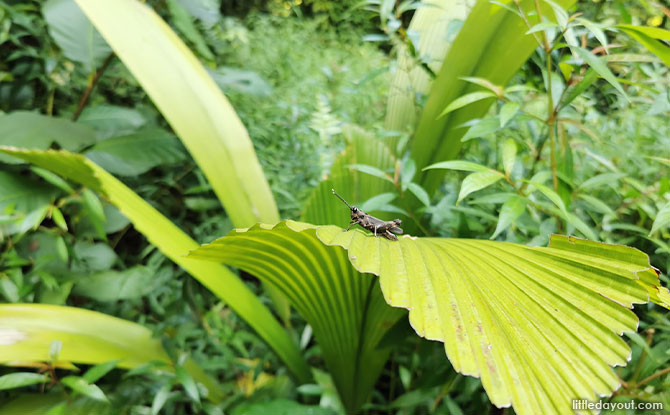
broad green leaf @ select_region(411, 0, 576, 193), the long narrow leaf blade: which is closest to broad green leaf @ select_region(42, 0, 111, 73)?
the long narrow leaf blade

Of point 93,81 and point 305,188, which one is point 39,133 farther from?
point 305,188

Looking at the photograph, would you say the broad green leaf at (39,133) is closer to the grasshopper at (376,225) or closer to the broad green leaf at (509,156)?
the grasshopper at (376,225)

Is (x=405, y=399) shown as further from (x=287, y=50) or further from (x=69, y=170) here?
(x=287, y=50)

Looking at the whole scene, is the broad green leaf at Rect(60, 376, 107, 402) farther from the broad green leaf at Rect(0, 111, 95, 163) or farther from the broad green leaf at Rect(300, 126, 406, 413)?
the broad green leaf at Rect(0, 111, 95, 163)

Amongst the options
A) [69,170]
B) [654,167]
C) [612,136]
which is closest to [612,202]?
[654,167]

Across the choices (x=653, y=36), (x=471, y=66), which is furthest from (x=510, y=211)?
(x=471, y=66)

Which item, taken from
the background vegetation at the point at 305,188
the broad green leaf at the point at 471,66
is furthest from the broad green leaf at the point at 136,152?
the broad green leaf at the point at 471,66
